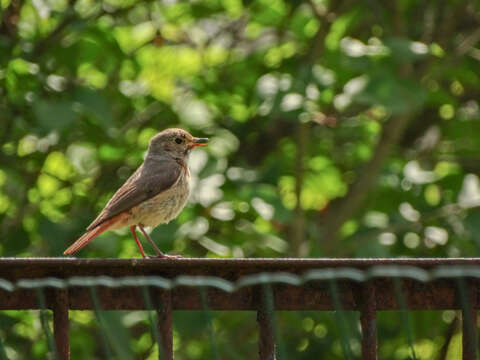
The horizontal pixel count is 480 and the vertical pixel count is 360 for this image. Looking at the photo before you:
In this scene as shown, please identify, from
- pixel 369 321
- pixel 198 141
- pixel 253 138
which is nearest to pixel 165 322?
pixel 369 321

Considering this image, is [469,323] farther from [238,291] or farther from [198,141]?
[198,141]

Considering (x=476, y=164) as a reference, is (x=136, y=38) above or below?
above

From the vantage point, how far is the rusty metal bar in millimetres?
2408

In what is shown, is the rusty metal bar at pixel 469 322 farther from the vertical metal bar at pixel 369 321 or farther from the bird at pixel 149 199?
the bird at pixel 149 199

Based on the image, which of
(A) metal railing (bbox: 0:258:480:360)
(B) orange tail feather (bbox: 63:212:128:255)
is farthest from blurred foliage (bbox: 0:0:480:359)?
(A) metal railing (bbox: 0:258:480:360)

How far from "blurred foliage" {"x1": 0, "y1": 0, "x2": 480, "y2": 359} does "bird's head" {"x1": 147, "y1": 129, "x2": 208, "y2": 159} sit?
0.08 metres

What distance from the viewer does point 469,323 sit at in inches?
94.7

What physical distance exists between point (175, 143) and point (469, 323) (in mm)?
3645

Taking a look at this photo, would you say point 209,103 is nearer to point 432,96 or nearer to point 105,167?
point 105,167

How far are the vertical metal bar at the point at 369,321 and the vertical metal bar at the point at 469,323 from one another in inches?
9.4

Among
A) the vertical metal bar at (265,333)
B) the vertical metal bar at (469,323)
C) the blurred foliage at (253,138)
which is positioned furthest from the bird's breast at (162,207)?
the vertical metal bar at (469,323)

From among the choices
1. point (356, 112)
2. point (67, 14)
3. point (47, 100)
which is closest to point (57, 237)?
point (47, 100)

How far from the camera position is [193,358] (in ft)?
20.7

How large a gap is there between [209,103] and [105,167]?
33.3 inches
